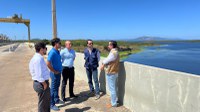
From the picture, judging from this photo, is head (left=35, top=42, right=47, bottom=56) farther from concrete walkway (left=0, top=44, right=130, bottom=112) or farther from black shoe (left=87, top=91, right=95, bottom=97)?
black shoe (left=87, top=91, right=95, bottom=97)

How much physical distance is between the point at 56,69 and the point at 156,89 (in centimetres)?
243

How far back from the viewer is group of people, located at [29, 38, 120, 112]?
165 inches

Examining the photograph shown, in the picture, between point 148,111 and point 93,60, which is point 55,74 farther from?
point 148,111

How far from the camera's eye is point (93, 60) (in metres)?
6.36

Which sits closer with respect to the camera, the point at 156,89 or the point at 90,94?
the point at 156,89

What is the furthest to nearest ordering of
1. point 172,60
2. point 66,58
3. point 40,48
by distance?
point 172,60
point 66,58
point 40,48

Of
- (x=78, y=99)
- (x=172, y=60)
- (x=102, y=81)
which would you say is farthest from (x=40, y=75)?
(x=172, y=60)

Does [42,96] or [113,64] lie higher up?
[113,64]

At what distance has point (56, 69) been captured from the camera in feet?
17.9

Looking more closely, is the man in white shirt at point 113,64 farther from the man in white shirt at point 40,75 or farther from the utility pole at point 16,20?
the utility pole at point 16,20

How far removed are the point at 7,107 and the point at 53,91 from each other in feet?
4.52

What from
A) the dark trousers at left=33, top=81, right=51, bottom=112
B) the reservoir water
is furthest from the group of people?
the reservoir water

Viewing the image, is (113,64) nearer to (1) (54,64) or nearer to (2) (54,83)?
(1) (54,64)

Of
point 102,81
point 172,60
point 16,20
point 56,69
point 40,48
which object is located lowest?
point 172,60
